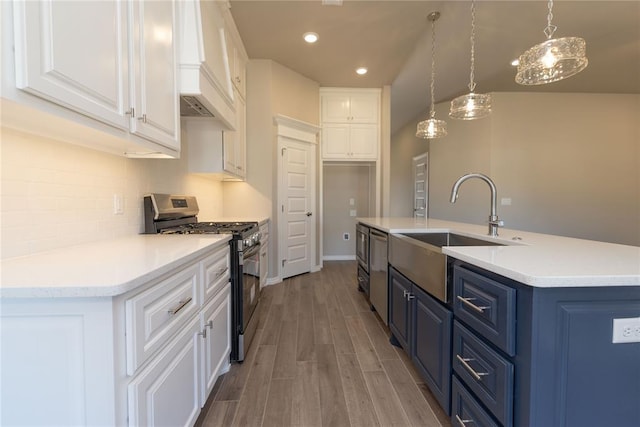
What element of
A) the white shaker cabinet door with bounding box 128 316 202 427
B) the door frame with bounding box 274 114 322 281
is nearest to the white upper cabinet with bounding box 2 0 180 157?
the white shaker cabinet door with bounding box 128 316 202 427

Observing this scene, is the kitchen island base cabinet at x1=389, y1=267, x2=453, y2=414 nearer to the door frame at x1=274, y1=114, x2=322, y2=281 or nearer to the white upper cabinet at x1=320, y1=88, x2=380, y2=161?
the door frame at x1=274, y1=114, x2=322, y2=281

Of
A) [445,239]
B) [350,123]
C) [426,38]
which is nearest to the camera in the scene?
[445,239]

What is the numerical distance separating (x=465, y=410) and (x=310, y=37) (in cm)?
369

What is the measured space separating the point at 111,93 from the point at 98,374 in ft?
3.26

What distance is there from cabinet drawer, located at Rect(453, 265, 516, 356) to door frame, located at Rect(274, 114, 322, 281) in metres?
2.98

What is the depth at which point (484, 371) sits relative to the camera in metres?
1.07

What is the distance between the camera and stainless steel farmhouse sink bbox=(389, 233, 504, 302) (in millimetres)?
1412

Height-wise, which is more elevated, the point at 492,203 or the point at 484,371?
the point at 492,203

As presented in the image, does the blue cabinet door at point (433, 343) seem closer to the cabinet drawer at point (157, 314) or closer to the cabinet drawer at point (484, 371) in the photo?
the cabinet drawer at point (484, 371)

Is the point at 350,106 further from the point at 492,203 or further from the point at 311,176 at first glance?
the point at 492,203

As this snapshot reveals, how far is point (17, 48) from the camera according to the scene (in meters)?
0.75

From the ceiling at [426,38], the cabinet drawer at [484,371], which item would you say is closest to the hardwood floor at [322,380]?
the cabinet drawer at [484,371]

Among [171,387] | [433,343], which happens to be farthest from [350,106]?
[171,387]

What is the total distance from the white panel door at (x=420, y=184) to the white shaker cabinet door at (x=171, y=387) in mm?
5966
